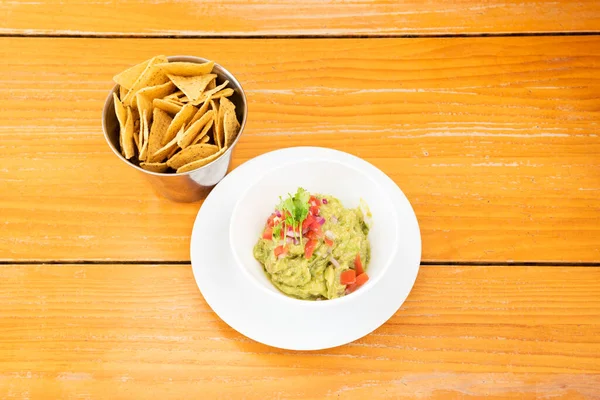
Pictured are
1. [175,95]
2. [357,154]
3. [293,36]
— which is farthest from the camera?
[293,36]

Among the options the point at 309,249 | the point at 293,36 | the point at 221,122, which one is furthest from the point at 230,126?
the point at 293,36

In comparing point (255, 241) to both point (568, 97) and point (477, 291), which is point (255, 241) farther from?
point (568, 97)

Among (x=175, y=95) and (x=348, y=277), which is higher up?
(x=175, y=95)

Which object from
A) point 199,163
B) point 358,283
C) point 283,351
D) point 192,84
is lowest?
point 283,351

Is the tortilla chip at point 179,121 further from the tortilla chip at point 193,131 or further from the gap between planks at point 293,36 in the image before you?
the gap between planks at point 293,36

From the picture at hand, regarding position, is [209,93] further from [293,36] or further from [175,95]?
[293,36]

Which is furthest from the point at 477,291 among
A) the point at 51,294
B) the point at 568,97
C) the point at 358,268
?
the point at 51,294

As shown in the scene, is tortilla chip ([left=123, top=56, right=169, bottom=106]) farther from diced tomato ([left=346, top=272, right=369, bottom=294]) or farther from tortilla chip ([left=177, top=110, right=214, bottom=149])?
diced tomato ([left=346, top=272, right=369, bottom=294])

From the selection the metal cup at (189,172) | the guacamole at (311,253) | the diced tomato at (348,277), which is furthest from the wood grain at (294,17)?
the diced tomato at (348,277)


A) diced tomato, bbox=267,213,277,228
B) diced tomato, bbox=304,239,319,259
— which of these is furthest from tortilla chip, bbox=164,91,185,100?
diced tomato, bbox=304,239,319,259
